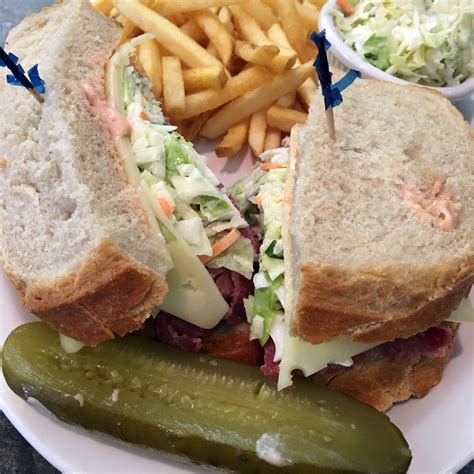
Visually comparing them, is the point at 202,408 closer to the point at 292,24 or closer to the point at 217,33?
the point at 217,33

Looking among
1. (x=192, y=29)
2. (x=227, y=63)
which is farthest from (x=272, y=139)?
(x=192, y=29)

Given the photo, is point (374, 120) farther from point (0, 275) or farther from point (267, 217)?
point (0, 275)

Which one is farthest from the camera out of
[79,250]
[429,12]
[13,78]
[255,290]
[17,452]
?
[429,12]

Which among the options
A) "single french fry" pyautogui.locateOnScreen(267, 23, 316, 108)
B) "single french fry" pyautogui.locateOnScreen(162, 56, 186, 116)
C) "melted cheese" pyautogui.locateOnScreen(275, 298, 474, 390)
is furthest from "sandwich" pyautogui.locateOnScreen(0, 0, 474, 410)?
"single french fry" pyautogui.locateOnScreen(267, 23, 316, 108)

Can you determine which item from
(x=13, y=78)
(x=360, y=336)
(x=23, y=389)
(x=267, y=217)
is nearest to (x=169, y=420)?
(x=23, y=389)

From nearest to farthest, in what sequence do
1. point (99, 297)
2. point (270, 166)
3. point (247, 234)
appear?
point (99, 297), point (247, 234), point (270, 166)
